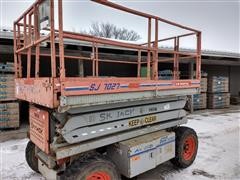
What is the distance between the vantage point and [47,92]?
2438mm

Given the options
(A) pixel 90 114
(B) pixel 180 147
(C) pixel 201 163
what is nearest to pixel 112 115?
(A) pixel 90 114

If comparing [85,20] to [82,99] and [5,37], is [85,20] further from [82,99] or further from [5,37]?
[82,99]

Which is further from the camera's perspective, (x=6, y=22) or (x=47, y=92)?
(x=6, y=22)

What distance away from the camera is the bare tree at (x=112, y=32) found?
2816 centimetres

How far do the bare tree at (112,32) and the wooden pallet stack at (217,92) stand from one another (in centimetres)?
1762

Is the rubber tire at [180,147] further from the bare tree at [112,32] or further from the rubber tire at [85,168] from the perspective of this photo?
the bare tree at [112,32]

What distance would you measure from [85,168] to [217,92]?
39.5ft

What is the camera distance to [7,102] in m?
7.36

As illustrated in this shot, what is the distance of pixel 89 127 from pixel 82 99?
1.50ft

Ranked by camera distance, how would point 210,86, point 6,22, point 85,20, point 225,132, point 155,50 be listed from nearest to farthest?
point 155,50, point 225,132, point 6,22, point 210,86, point 85,20

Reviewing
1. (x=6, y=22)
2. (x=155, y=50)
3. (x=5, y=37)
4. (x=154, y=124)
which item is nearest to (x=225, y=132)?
(x=154, y=124)

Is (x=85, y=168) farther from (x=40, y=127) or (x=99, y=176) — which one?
(x=40, y=127)

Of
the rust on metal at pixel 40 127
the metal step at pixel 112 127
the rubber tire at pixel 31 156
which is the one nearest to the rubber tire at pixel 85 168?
the metal step at pixel 112 127

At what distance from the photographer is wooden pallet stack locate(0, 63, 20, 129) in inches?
278
